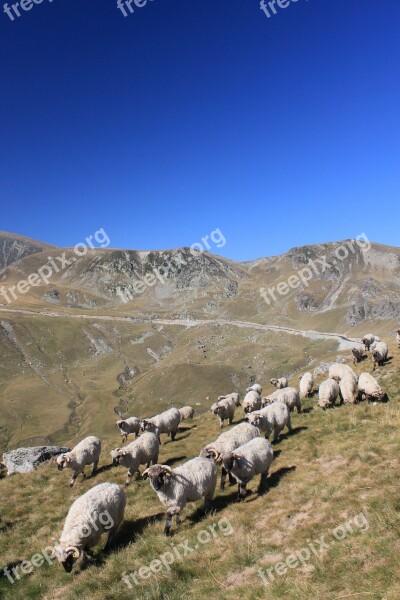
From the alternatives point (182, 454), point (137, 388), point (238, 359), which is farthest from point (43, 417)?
point (182, 454)

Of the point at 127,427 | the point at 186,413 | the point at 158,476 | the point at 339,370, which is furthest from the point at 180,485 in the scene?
the point at 186,413

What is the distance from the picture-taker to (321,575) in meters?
9.40

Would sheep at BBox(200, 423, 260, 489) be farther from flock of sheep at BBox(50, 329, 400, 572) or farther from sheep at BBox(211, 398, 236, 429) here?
sheep at BBox(211, 398, 236, 429)

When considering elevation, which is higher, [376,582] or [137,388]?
[376,582]

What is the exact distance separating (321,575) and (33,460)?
25.2 meters

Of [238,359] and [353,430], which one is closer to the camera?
[353,430]

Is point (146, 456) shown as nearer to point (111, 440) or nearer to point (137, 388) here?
point (111, 440)

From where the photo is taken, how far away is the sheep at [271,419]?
67.7 feet

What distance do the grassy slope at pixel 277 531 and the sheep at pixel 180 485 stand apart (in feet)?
2.34

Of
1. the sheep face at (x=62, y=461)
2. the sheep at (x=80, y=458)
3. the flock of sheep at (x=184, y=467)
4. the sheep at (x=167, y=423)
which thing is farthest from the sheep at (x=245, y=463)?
the sheep at (x=167, y=423)

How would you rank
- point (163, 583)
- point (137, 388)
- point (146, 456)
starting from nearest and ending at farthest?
point (163, 583), point (146, 456), point (137, 388)

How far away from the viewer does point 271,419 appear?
21000mm

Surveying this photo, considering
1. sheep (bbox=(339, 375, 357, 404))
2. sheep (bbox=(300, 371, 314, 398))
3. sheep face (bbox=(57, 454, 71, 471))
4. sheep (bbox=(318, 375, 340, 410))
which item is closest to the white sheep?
sheep (bbox=(318, 375, 340, 410))

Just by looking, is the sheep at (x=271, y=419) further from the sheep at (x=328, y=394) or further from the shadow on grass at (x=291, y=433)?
the sheep at (x=328, y=394)
